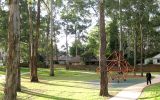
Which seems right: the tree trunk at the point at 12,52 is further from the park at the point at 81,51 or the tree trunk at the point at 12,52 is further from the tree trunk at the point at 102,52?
the tree trunk at the point at 102,52

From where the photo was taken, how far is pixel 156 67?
69688 mm

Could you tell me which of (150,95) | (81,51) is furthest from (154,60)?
(150,95)

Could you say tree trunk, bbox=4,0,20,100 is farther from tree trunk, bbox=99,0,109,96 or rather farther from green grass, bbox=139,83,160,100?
tree trunk, bbox=99,0,109,96

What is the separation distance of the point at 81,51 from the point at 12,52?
89161 mm

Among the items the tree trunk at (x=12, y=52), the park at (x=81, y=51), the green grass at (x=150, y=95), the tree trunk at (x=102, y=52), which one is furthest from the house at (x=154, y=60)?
the tree trunk at (x=12, y=52)

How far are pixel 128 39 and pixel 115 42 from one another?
3114mm

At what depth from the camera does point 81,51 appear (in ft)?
338

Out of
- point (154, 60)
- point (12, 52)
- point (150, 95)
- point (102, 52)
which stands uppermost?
point (154, 60)

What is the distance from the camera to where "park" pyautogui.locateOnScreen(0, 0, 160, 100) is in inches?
878

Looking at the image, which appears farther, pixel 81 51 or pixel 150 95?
pixel 81 51

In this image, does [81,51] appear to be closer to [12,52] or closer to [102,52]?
[102,52]

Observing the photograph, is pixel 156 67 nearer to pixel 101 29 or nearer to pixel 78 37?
pixel 78 37

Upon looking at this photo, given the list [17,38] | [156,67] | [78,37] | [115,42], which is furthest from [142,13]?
[78,37]

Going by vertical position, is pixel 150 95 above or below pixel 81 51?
below
